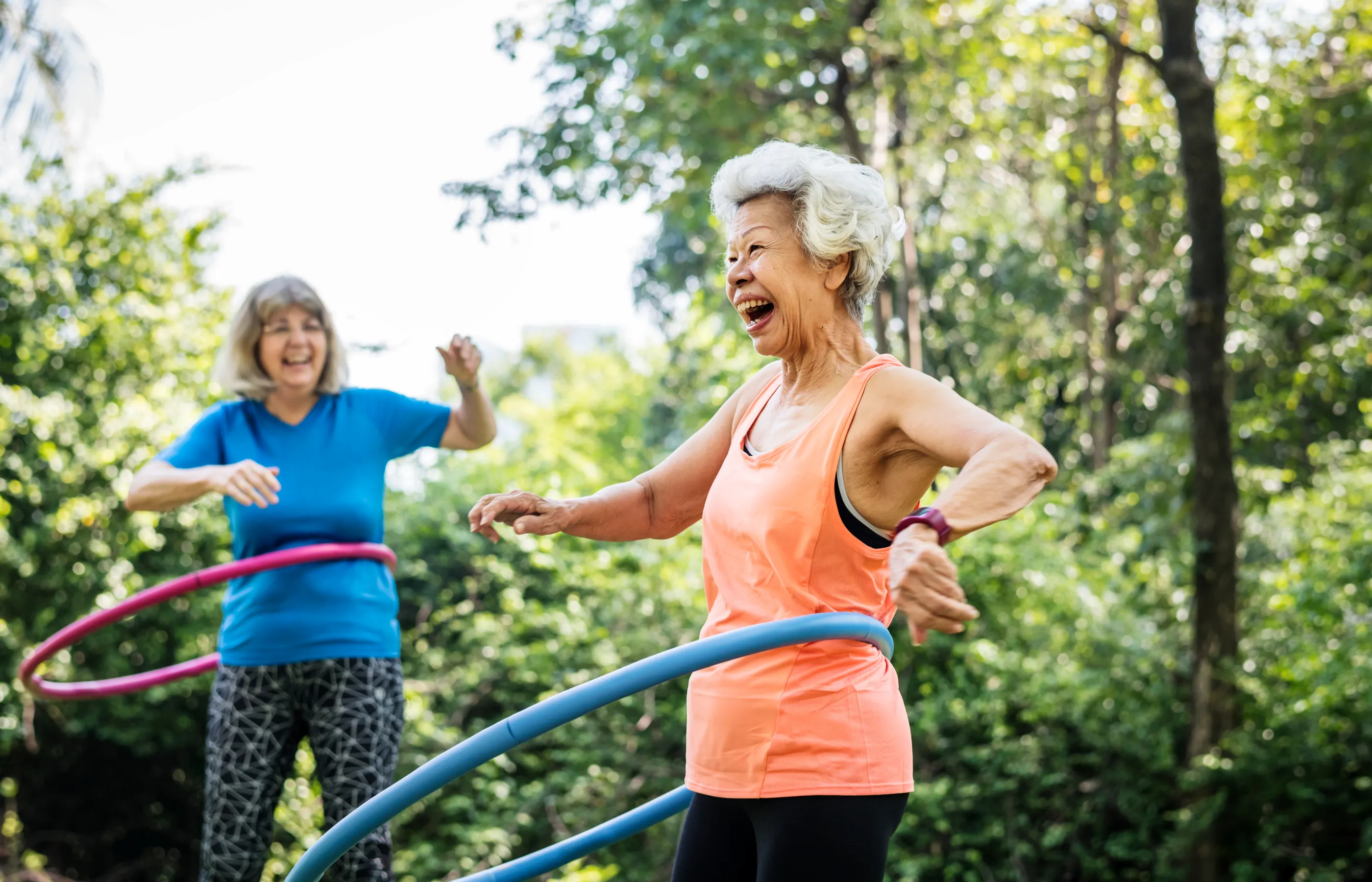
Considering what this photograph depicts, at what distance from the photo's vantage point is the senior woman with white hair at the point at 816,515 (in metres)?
1.75

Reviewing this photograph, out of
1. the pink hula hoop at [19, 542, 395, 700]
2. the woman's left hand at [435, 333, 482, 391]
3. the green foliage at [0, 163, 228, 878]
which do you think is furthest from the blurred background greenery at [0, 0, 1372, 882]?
the woman's left hand at [435, 333, 482, 391]

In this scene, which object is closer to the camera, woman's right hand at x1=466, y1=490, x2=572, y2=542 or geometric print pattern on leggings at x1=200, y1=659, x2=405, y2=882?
woman's right hand at x1=466, y1=490, x2=572, y2=542

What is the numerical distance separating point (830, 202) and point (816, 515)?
0.50m

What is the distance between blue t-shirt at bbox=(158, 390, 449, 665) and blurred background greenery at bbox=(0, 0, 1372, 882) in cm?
260

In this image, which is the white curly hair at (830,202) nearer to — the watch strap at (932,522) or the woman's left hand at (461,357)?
the watch strap at (932,522)

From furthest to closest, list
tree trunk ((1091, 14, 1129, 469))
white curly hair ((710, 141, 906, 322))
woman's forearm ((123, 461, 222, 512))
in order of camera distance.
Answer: tree trunk ((1091, 14, 1129, 469)) < woman's forearm ((123, 461, 222, 512)) < white curly hair ((710, 141, 906, 322))

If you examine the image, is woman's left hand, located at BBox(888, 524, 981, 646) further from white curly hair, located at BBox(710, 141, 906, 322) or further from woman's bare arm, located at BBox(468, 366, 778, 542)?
woman's bare arm, located at BBox(468, 366, 778, 542)

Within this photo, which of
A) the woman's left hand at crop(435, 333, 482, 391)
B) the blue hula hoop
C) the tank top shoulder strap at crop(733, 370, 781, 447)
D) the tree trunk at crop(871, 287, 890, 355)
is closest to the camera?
the blue hula hoop

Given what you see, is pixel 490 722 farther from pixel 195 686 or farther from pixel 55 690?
pixel 55 690

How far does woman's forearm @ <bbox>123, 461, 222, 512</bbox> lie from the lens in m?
2.80

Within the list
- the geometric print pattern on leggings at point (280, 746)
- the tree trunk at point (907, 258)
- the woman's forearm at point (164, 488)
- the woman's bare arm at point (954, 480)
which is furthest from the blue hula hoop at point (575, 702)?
the tree trunk at point (907, 258)

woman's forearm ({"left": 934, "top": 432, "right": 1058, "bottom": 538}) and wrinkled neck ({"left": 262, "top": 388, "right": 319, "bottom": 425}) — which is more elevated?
wrinkled neck ({"left": 262, "top": 388, "right": 319, "bottom": 425})

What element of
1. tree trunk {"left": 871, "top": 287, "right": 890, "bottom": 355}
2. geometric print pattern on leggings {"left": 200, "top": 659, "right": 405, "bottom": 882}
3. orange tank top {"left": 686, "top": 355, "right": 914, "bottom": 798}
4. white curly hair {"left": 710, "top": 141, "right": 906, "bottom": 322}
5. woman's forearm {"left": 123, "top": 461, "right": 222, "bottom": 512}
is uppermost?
tree trunk {"left": 871, "top": 287, "right": 890, "bottom": 355}

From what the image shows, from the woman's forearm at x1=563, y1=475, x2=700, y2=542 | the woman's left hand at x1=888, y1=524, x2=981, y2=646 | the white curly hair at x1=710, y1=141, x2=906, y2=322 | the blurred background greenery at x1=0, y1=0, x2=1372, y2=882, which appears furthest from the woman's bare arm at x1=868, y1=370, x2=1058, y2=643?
the blurred background greenery at x1=0, y1=0, x2=1372, y2=882
